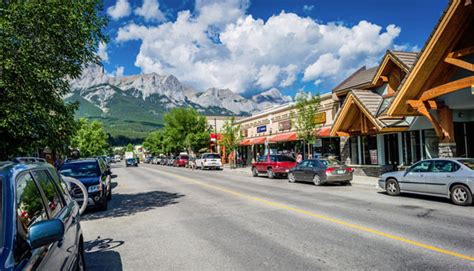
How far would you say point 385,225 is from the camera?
8.27 m

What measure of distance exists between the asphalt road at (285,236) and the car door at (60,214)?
173cm

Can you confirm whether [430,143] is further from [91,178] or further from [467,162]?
[91,178]

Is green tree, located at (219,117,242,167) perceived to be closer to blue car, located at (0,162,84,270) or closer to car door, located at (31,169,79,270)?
car door, located at (31,169,79,270)

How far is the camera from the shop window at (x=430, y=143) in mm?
19500

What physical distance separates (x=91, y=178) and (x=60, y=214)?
333 inches

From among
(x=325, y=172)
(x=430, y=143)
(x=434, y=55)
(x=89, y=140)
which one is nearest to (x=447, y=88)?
(x=434, y=55)

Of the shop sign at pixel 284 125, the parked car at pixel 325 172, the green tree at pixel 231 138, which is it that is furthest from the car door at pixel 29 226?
the green tree at pixel 231 138

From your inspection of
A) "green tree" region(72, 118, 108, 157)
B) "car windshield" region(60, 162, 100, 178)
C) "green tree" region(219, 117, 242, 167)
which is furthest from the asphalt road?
"green tree" region(72, 118, 108, 157)

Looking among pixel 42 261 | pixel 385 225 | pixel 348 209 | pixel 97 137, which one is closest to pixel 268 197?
pixel 348 209

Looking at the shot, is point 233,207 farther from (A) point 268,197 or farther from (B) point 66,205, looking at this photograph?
(B) point 66,205

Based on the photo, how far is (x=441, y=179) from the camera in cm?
1162

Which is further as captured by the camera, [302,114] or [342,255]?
[302,114]

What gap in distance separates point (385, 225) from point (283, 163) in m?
15.9

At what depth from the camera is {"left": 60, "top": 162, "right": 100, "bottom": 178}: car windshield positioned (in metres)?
12.9
